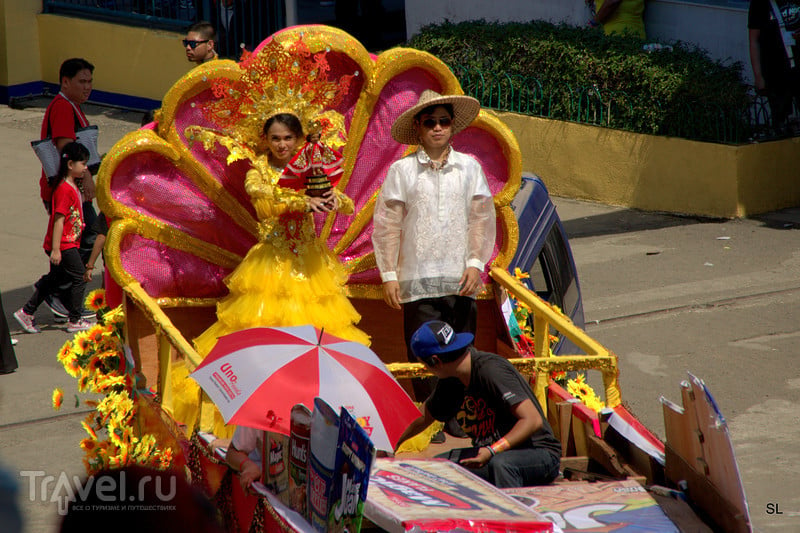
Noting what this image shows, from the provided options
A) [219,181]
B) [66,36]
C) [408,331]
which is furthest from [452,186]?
[66,36]

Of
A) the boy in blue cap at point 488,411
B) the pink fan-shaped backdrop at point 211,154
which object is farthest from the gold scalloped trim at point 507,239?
the boy in blue cap at point 488,411

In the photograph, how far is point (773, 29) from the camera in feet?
36.2

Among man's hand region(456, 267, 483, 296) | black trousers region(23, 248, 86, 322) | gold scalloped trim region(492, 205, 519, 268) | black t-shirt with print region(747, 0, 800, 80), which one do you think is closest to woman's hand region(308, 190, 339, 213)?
man's hand region(456, 267, 483, 296)

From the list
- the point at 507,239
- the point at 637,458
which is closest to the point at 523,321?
the point at 507,239

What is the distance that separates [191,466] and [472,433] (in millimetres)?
1248

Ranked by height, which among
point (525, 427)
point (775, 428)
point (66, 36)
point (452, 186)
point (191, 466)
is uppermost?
point (66, 36)

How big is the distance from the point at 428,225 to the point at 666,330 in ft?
11.0

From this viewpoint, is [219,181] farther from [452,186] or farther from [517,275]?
[517,275]

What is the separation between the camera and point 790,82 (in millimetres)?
11086

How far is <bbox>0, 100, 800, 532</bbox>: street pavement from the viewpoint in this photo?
248 inches

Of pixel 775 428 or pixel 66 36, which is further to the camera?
pixel 66 36

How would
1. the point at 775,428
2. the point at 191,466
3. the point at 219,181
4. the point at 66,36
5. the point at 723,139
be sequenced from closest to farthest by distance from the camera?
the point at 191,466 < the point at 219,181 < the point at 775,428 < the point at 723,139 < the point at 66,36

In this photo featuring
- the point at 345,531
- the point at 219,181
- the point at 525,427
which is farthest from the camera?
the point at 219,181

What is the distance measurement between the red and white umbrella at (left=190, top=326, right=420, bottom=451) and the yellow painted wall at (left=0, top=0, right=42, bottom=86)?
41.9 feet
